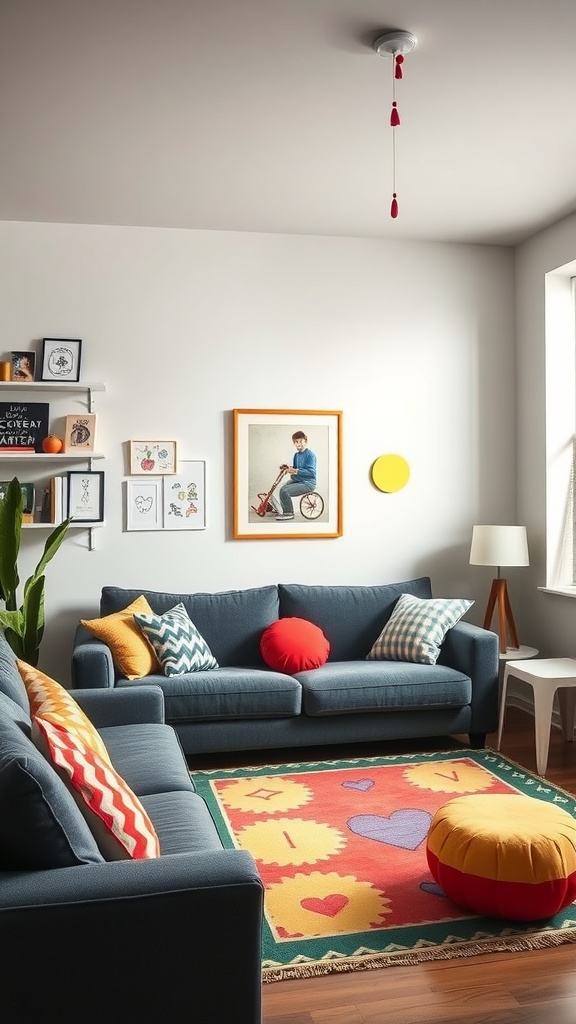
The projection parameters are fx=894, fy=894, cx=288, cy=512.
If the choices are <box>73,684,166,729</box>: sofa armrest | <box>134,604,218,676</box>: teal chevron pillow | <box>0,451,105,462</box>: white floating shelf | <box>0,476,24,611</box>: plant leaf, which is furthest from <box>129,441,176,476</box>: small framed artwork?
<box>73,684,166,729</box>: sofa armrest

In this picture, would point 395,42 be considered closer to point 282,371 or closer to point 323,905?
point 282,371

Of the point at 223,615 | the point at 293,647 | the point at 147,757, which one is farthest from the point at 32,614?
the point at 147,757

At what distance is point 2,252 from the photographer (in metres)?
4.86

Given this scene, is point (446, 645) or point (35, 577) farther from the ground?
point (35, 577)

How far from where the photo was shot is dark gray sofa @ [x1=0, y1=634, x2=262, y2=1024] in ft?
5.35

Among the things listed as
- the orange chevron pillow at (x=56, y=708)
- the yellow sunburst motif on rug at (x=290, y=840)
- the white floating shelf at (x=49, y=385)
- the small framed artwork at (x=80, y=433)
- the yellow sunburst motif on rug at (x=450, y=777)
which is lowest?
the yellow sunburst motif on rug at (x=290, y=840)

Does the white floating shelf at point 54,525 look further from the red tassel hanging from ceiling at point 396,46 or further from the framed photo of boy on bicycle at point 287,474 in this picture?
the red tassel hanging from ceiling at point 396,46

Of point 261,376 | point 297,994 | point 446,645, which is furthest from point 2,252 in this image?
point 297,994

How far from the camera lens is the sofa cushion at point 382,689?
4.31 metres

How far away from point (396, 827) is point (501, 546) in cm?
200

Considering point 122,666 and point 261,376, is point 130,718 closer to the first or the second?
point 122,666

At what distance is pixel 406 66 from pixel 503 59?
0.33 meters

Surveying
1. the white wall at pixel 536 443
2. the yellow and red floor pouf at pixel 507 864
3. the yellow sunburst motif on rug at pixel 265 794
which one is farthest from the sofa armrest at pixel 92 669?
the white wall at pixel 536 443

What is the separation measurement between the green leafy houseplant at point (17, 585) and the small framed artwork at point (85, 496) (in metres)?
0.29
